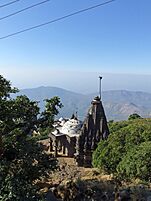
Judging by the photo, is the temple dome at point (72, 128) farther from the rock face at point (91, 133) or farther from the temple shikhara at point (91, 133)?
the rock face at point (91, 133)

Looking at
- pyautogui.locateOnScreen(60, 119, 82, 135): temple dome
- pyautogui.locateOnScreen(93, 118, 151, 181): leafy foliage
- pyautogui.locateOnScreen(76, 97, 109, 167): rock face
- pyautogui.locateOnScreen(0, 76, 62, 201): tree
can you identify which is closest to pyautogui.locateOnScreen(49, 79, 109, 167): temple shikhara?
pyautogui.locateOnScreen(76, 97, 109, 167): rock face

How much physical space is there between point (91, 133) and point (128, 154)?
9.33 metres

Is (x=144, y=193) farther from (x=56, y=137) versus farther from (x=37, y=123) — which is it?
(x=56, y=137)

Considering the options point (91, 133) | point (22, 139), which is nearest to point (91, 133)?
point (91, 133)

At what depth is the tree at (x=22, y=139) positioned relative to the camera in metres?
9.12

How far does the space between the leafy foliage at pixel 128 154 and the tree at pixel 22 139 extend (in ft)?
21.0

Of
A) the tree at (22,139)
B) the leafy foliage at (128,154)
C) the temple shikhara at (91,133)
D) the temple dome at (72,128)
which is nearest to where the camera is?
the tree at (22,139)

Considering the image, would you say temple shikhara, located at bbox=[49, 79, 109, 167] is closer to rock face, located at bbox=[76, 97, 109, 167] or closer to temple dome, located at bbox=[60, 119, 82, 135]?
rock face, located at bbox=[76, 97, 109, 167]

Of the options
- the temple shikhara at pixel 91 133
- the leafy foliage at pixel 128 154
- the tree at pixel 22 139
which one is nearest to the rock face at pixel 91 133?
the temple shikhara at pixel 91 133

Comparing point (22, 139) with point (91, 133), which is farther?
point (91, 133)

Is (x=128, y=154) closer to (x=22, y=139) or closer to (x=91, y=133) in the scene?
(x=22, y=139)

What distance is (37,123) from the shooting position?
33.6 feet

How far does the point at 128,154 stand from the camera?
16828 mm

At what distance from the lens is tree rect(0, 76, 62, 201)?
9.12 meters
